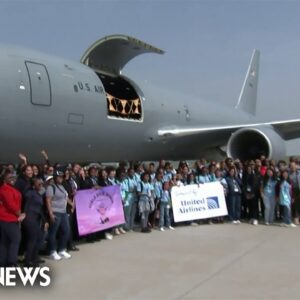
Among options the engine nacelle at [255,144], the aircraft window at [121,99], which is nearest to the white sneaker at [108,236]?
the aircraft window at [121,99]

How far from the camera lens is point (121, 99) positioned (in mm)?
10508

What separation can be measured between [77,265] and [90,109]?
422 centimetres

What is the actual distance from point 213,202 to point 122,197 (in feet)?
7.37

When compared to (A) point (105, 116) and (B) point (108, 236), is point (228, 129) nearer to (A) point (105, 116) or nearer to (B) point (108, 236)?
(A) point (105, 116)

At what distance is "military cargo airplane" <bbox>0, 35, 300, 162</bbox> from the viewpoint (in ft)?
25.9

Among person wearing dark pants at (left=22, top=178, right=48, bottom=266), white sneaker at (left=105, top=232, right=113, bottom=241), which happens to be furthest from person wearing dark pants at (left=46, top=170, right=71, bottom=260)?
white sneaker at (left=105, top=232, right=113, bottom=241)

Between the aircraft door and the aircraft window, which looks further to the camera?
the aircraft window

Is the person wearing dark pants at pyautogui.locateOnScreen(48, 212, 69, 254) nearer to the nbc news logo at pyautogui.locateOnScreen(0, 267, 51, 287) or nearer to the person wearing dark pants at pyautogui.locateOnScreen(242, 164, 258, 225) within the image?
the nbc news logo at pyautogui.locateOnScreen(0, 267, 51, 287)

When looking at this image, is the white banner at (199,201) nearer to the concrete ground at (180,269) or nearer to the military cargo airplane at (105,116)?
the concrete ground at (180,269)

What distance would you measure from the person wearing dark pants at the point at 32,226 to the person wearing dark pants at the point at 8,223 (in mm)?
278

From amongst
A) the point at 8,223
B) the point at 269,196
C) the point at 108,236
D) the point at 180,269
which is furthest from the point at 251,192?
the point at 8,223

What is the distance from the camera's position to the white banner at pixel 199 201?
9211 millimetres

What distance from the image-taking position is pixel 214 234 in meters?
8.09

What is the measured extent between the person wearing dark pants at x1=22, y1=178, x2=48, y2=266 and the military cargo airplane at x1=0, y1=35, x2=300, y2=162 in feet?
7.59
